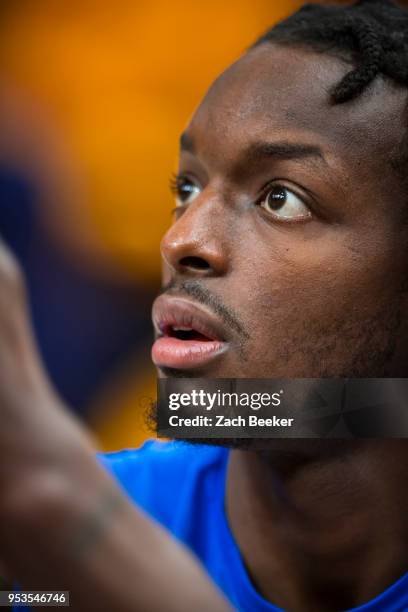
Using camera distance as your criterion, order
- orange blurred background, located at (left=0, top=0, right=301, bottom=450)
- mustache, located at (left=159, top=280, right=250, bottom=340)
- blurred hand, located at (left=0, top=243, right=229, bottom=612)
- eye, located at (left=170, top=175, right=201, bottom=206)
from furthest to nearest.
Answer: orange blurred background, located at (left=0, top=0, right=301, bottom=450) → eye, located at (left=170, top=175, right=201, bottom=206) → mustache, located at (left=159, top=280, right=250, bottom=340) → blurred hand, located at (left=0, top=243, right=229, bottom=612)

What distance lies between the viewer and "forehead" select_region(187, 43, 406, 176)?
4.88 feet

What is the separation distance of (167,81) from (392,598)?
3211 mm

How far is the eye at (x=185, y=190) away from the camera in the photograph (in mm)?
1702

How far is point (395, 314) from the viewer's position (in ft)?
5.02

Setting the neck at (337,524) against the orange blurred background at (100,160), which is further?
the orange blurred background at (100,160)

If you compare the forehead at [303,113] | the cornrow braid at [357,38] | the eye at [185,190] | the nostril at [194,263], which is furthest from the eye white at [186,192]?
the cornrow braid at [357,38]

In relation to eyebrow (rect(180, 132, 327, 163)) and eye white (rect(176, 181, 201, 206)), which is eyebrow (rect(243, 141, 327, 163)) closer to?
eyebrow (rect(180, 132, 327, 163))

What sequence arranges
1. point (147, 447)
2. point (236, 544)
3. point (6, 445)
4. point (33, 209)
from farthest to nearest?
point (33, 209) → point (147, 447) → point (236, 544) → point (6, 445)

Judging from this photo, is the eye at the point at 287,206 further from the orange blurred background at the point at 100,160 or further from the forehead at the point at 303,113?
the orange blurred background at the point at 100,160

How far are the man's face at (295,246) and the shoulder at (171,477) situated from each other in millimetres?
383

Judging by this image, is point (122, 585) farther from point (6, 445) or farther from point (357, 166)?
point (357, 166)

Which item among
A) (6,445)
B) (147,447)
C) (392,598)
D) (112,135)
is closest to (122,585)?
(6,445)

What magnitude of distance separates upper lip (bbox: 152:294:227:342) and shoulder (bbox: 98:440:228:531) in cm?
35

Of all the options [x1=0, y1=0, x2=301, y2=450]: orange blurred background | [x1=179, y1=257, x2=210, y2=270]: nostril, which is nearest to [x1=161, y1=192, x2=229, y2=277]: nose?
[x1=179, y1=257, x2=210, y2=270]: nostril
